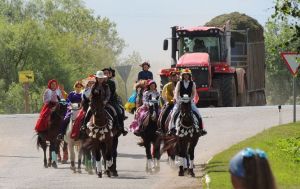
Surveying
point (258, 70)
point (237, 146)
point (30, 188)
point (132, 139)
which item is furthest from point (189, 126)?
point (258, 70)

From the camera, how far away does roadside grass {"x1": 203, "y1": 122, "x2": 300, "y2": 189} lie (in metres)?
16.2

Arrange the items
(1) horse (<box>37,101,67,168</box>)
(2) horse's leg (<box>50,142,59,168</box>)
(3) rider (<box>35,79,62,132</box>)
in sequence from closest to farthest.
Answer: (2) horse's leg (<box>50,142,59,168</box>) < (1) horse (<box>37,101,67,168</box>) < (3) rider (<box>35,79,62,132</box>)

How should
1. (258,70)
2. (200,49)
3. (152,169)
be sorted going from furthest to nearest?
(258,70)
(200,49)
(152,169)

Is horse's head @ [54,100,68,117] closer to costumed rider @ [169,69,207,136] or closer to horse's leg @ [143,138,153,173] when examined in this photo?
horse's leg @ [143,138,153,173]

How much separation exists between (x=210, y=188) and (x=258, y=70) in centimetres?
3911

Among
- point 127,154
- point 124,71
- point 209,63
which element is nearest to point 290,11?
point 127,154

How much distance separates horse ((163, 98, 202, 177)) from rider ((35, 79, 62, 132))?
14.1ft

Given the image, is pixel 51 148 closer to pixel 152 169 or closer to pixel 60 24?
pixel 152 169

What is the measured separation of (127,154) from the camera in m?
27.2

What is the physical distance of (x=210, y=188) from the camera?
1591 cm

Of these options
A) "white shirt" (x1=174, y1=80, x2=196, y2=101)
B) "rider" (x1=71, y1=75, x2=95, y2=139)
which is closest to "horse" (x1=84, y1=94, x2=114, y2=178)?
"rider" (x1=71, y1=75, x2=95, y2=139)

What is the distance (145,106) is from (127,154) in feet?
18.9

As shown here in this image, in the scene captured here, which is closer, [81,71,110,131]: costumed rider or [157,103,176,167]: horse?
[81,71,110,131]: costumed rider

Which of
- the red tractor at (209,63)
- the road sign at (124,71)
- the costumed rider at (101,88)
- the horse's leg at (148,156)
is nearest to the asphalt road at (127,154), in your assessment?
the horse's leg at (148,156)
